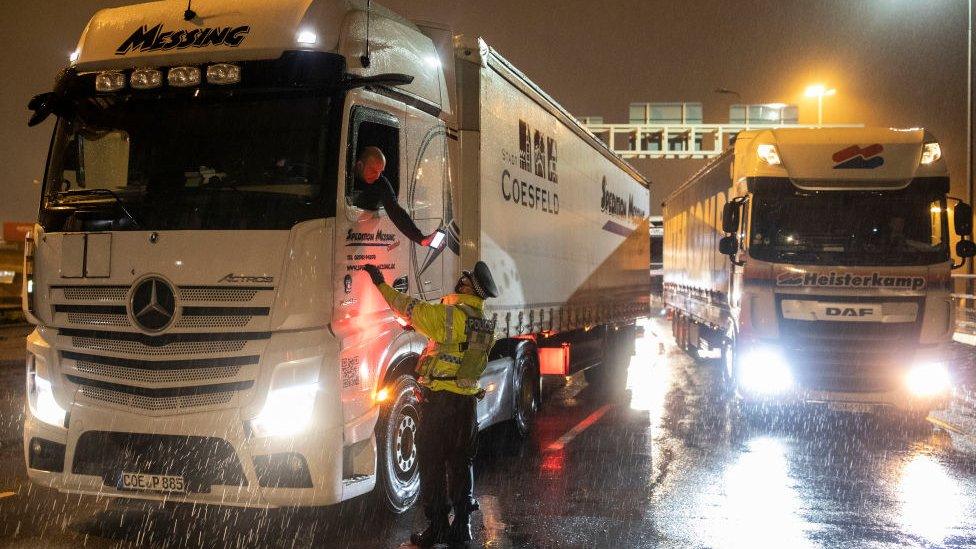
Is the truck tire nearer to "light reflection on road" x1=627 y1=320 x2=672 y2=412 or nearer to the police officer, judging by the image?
"light reflection on road" x1=627 y1=320 x2=672 y2=412

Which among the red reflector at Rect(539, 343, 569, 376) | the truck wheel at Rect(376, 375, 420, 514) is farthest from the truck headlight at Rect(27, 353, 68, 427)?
the red reflector at Rect(539, 343, 569, 376)

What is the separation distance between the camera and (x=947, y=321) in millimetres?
11039

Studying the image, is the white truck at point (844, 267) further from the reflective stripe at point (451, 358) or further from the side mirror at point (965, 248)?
the reflective stripe at point (451, 358)

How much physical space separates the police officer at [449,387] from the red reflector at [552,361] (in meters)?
4.87

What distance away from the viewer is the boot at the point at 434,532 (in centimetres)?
595

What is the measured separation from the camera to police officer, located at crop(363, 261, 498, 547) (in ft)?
19.7

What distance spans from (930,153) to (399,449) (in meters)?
7.86

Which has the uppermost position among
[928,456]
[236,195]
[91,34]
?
[91,34]

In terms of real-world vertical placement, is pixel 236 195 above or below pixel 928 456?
above

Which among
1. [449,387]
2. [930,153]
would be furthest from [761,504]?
[930,153]

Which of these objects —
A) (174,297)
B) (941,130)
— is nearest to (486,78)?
(174,297)

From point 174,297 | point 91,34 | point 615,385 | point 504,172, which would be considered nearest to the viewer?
point 174,297

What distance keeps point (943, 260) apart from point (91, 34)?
29.8ft

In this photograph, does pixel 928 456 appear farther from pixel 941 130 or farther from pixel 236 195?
pixel 941 130
